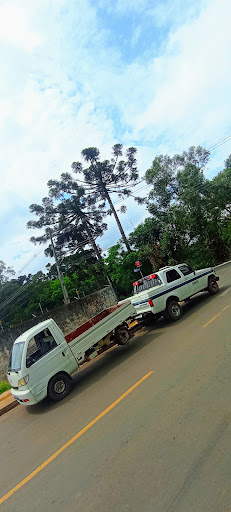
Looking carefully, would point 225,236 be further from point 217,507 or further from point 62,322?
point 217,507

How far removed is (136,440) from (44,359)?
130 inches

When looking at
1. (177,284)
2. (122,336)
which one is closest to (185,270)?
(177,284)

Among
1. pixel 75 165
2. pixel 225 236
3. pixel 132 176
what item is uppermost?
pixel 75 165

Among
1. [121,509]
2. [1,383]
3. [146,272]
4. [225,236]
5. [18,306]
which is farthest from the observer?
[18,306]

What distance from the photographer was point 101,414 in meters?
4.80

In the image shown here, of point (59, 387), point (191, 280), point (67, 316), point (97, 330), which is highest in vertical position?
point (67, 316)

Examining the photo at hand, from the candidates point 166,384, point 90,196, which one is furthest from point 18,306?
point 166,384

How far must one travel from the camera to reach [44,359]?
6.35 meters

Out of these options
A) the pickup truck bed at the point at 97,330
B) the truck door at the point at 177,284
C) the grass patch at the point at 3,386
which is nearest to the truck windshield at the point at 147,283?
the truck door at the point at 177,284

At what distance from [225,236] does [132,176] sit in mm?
13013

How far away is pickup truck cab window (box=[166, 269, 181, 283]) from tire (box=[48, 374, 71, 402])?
4981mm

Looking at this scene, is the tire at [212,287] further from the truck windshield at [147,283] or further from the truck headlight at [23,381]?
the truck headlight at [23,381]

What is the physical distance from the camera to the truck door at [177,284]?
9641 millimetres

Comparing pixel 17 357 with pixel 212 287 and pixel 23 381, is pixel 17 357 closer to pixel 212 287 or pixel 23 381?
pixel 23 381
